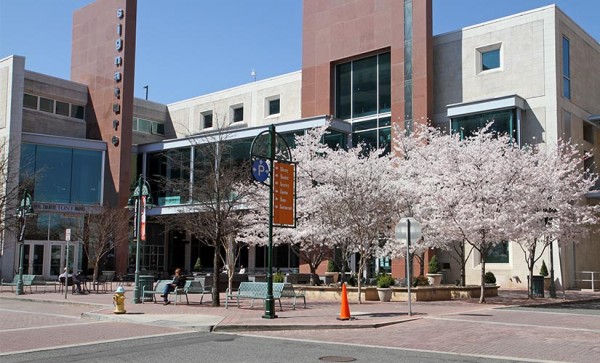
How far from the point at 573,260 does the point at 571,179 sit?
9.94 meters

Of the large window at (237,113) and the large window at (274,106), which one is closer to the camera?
the large window at (274,106)

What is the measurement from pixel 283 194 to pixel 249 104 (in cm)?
3420

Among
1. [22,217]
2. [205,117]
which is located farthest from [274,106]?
[22,217]

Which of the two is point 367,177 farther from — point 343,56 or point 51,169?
point 51,169

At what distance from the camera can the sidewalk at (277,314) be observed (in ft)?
53.7

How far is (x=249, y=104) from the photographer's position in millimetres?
52375

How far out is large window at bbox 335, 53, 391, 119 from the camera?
42406 mm

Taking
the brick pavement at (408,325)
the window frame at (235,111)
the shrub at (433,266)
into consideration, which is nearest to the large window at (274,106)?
the window frame at (235,111)

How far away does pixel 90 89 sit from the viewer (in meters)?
51.1

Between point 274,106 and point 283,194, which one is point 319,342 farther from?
point 274,106

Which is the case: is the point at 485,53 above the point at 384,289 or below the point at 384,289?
above

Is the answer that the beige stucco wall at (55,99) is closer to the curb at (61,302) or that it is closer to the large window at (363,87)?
the large window at (363,87)

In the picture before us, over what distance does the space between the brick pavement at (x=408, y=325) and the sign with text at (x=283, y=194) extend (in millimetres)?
2852

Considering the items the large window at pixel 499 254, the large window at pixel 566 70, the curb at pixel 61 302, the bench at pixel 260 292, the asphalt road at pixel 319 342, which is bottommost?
the curb at pixel 61 302
